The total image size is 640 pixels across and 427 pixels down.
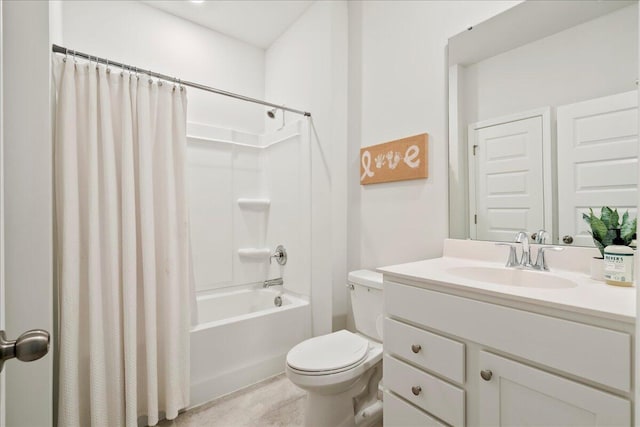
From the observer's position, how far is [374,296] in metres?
1.69

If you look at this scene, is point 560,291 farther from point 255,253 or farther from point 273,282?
point 255,253

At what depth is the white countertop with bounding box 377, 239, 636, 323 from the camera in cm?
75

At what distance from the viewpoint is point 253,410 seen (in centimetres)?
169

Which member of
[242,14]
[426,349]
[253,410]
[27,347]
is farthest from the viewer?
[242,14]

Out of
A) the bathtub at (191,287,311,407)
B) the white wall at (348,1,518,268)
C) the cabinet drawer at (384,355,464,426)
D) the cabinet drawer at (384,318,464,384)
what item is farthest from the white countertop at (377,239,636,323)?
the bathtub at (191,287,311,407)

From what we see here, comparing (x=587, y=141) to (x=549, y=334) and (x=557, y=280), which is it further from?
(x=549, y=334)

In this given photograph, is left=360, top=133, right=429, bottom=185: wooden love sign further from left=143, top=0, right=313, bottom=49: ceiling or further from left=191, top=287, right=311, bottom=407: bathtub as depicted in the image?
left=143, top=0, right=313, bottom=49: ceiling

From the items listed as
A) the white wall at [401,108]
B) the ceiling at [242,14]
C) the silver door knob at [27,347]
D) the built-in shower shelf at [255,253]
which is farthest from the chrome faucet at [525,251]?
the ceiling at [242,14]

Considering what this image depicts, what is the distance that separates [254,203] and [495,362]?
2225 millimetres

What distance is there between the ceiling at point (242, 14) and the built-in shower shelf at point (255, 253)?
6.47 ft

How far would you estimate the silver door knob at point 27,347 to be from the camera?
48cm

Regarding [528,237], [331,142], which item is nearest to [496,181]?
[528,237]

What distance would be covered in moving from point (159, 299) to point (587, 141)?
213 cm

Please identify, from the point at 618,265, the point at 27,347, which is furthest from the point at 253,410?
the point at 618,265
